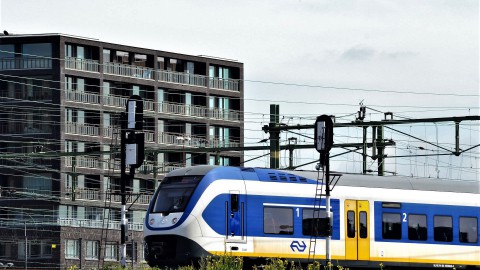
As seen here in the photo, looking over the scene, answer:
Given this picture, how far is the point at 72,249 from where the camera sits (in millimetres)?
104562

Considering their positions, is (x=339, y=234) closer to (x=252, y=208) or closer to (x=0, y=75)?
(x=252, y=208)

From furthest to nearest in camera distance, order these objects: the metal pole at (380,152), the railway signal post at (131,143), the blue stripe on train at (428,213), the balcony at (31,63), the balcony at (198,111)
Result: 1. the balcony at (198,111)
2. the balcony at (31,63)
3. the metal pole at (380,152)
4. the blue stripe on train at (428,213)
5. the railway signal post at (131,143)

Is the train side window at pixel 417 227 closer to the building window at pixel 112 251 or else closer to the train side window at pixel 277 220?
the train side window at pixel 277 220

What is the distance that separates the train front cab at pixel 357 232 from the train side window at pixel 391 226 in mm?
724

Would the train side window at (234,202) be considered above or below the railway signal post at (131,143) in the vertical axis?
below

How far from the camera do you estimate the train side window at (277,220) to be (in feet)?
154

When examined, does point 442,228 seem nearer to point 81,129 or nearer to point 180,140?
point 81,129

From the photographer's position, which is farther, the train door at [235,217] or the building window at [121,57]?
the building window at [121,57]

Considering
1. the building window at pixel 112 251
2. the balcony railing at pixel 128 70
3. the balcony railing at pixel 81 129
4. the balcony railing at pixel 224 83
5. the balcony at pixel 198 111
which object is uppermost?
the balcony railing at pixel 128 70

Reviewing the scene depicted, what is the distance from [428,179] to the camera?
51500 millimetres

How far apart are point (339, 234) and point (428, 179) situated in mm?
5095

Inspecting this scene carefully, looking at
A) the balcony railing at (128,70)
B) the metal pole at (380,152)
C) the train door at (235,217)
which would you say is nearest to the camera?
the train door at (235,217)

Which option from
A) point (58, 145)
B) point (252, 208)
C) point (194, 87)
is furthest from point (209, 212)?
point (194, 87)

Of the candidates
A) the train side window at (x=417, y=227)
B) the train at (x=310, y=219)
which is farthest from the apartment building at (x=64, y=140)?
the train side window at (x=417, y=227)
